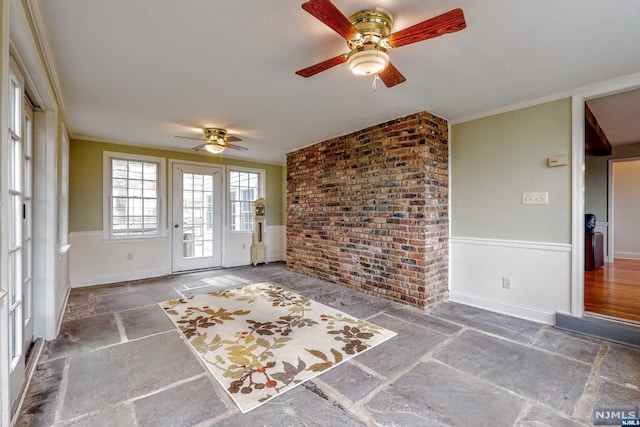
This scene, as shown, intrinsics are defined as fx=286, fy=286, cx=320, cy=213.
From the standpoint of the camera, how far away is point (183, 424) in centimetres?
155

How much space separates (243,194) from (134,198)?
2.01 metres

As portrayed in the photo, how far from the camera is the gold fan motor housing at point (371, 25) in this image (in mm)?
1660

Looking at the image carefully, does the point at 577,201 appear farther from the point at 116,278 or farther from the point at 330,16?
the point at 116,278

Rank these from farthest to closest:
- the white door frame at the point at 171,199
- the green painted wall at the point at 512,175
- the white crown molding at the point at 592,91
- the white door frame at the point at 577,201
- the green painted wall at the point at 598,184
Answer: the green painted wall at the point at 598,184 < the white door frame at the point at 171,199 < the green painted wall at the point at 512,175 < the white door frame at the point at 577,201 < the white crown molding at the point at 592,91

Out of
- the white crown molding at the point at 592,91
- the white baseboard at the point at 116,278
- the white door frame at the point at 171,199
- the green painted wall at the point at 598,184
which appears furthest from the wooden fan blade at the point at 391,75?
the green painted wall at the point at 598,184

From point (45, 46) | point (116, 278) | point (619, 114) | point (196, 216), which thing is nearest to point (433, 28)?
point (45, 46)

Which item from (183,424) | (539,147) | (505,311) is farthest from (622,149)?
(183,424)

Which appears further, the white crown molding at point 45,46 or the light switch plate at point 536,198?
the light switch plate at point 536,198

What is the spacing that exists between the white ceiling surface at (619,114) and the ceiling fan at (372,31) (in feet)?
9.03

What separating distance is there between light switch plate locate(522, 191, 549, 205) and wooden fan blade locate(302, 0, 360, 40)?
2.58m

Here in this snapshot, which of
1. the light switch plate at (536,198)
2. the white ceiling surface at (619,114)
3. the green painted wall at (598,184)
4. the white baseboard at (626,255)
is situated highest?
the white ceiling surface at (619,114)

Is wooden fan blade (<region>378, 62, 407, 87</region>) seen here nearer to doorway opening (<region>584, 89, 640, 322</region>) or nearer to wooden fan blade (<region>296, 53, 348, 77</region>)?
wooden fan blade (<region>296, 53, 348, 77</region>)

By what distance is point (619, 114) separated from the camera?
140 inches

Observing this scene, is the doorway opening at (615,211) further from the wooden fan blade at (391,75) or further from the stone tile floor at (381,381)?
the wooden fan blade at (391,75)
